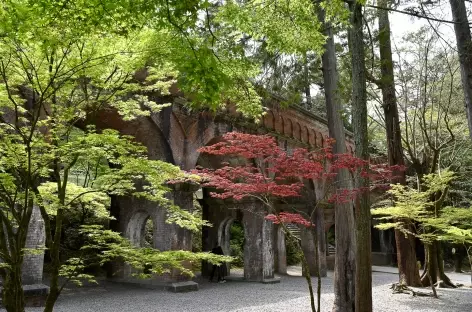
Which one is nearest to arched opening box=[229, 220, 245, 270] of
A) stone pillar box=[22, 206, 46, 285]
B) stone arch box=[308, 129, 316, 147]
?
stone arch box=[308, 129, 316, 147]

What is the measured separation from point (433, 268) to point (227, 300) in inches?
269

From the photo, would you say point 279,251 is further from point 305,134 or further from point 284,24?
point 284,24

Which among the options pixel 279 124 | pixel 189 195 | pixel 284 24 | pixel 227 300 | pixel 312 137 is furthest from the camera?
pixel 312 137

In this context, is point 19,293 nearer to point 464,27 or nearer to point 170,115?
point 464,27

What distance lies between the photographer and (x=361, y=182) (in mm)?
6512

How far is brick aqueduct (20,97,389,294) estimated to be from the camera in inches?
494

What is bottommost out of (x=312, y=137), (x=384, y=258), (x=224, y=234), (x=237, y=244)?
(x=384, y=258)

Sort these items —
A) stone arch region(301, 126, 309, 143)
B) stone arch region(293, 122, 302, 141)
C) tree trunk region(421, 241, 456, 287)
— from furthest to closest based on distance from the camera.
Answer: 1. stone arch region(301, 126, 309, 143)
2. stone arch region(293, 122, 302, 141)
3. tree trunk region(421, 241, 456, 287)

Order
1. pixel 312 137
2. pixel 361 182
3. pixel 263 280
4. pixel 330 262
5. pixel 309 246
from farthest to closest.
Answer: pixel 330 262
pixel 309 246
pixel 312 137
pixel 263 280
pixel 361 182

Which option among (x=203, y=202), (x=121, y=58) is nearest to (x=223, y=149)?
(x=121, y=58)

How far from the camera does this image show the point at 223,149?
662 cm

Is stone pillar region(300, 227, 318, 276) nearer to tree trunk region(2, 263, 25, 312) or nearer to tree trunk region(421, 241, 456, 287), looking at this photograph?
tree trunk region(421, 241, 456, 287)

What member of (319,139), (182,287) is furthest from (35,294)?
(319,139)

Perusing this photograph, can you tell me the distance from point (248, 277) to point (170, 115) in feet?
23.9
